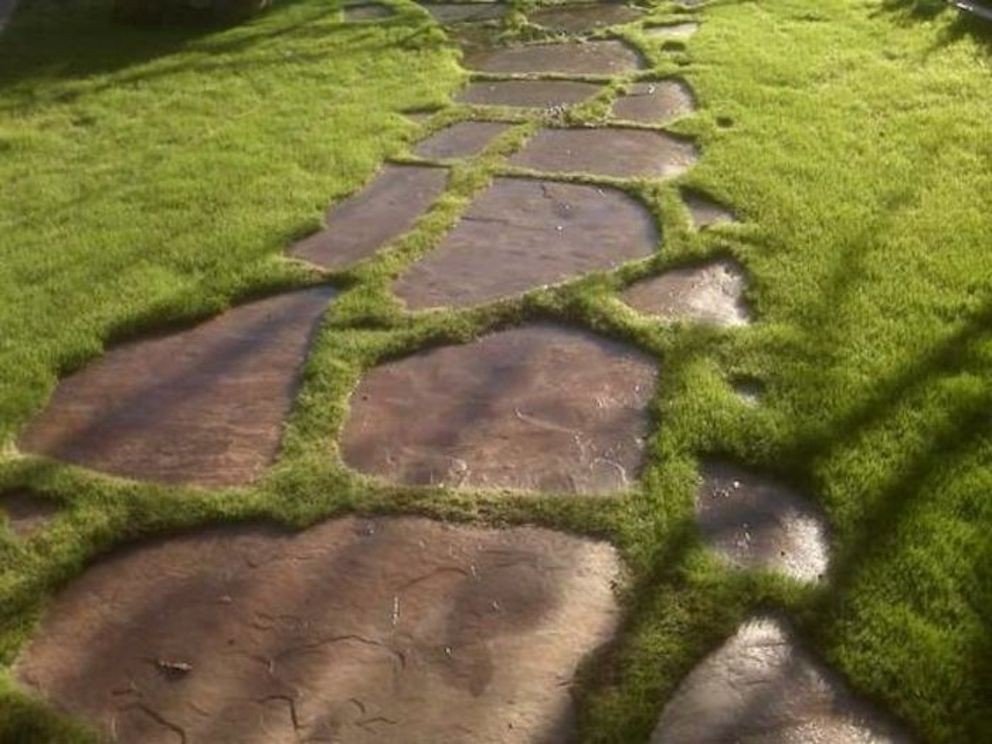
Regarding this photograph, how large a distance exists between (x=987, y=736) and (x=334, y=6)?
6.05 m

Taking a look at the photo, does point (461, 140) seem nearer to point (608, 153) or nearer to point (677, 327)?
point (608, 153)

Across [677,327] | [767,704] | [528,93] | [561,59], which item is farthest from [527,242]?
[561,59]

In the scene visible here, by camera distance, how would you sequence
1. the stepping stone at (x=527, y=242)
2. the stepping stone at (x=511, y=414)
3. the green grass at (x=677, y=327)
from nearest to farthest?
the green grass at (x=677, y=327), the stepping stone at (x=511, y=414), the stepping stone at (x=527, y=242)

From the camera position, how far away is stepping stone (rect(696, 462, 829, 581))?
2451 millimetres

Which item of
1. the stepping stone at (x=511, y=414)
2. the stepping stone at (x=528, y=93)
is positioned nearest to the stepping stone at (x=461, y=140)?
the stepping stone at (x=528, y=93)

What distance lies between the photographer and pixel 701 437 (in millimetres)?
2805

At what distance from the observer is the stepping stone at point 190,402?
2.88m

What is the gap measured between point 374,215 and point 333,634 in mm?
2056

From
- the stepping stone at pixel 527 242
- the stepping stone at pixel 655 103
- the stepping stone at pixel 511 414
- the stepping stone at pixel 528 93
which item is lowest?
the stepping stone at pixel 511 414

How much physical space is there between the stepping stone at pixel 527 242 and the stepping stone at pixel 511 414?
31 centimetres

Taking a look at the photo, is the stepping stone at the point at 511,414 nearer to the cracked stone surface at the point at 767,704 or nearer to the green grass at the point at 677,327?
the green grass at the point at 677,327

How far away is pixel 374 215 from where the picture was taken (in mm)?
4133

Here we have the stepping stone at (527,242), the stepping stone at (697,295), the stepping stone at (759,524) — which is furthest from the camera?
the stepping stone at (527,242)

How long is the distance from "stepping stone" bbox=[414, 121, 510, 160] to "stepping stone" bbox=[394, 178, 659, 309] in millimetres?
398
